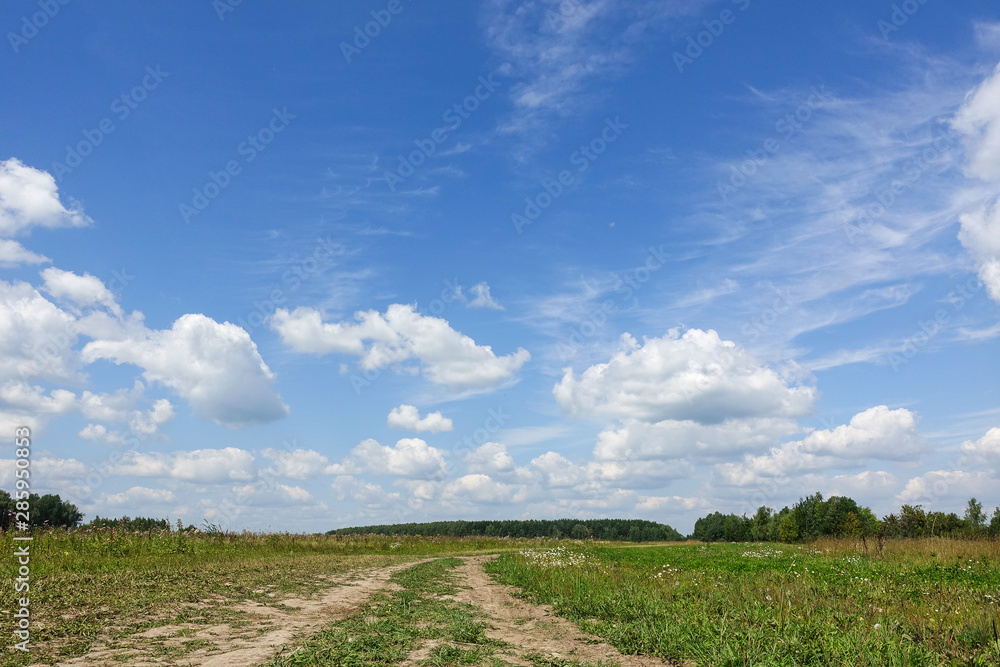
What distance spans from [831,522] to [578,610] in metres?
101

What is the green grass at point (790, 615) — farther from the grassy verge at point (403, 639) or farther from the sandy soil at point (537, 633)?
the grassy verge at point (403, 639)

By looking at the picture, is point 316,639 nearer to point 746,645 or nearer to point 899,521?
point 746,645

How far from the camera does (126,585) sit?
10789mm

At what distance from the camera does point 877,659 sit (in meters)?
6.59

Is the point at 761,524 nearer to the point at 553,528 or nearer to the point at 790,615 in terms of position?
the point at 553,528

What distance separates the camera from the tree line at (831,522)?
73625 millimetres

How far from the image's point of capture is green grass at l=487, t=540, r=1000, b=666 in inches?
278

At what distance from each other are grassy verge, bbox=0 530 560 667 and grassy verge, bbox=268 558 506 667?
5.98 feet

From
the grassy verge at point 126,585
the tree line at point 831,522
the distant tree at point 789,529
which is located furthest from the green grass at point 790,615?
the distant tree at point 789,529

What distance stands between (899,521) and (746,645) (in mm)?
91096

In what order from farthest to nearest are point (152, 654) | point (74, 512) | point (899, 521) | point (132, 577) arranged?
point (899, 521) → point (74, 512) → point (132, 577) → point (152, 654)

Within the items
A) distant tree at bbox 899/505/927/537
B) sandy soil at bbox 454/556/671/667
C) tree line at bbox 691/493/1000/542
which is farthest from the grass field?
distant tree at bbox 899/505/927/537

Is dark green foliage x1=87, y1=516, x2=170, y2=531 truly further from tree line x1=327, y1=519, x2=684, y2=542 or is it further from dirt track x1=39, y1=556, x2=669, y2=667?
tree line x1=327, y1=519, x2=684, y2=542

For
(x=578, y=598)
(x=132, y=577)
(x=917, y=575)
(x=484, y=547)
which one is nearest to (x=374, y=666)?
(x=578, y=598)
